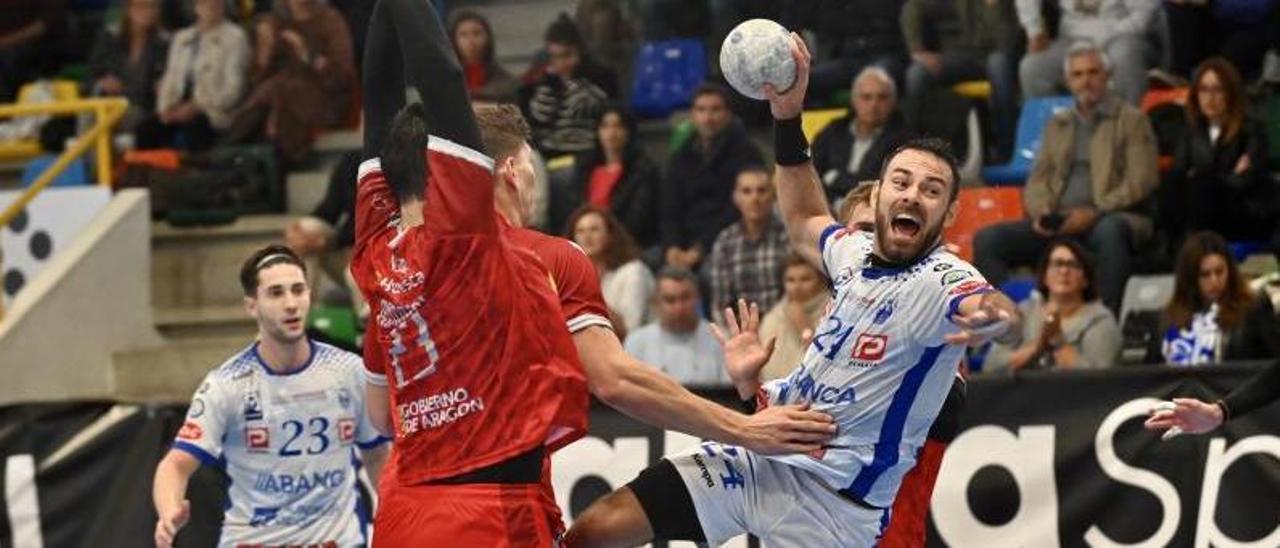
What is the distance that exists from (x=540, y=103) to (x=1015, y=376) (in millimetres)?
5088

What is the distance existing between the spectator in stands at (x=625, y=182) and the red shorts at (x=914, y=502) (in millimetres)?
5952

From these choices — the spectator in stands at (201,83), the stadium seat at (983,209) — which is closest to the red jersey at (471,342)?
the stadium seat at (983,209)

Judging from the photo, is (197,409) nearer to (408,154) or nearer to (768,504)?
(768,504)

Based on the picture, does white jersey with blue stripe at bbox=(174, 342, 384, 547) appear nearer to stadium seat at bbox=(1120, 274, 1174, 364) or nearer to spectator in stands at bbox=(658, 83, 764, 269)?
spectator in stands at bbox=(658, 83, 764, 269)

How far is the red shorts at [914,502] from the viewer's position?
308 inches

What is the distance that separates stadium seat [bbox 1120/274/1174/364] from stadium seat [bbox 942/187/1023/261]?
3.01 feet

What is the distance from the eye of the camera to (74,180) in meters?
16.1

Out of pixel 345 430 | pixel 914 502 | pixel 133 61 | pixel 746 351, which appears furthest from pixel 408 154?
pixel 133 61

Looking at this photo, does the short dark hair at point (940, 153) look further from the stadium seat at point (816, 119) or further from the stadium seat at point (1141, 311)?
the stadium seat at point (816, 119)

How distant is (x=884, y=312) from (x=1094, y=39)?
6.95 meters

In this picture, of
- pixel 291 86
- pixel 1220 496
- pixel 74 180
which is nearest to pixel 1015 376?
pixel 1220 496

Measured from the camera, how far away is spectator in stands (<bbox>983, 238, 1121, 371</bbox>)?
38.1ft

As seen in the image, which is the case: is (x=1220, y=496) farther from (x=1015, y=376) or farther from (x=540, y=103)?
(x=540, y=103)

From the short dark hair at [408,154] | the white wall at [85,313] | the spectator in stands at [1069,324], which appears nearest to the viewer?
the short dark hair at [408,154]
